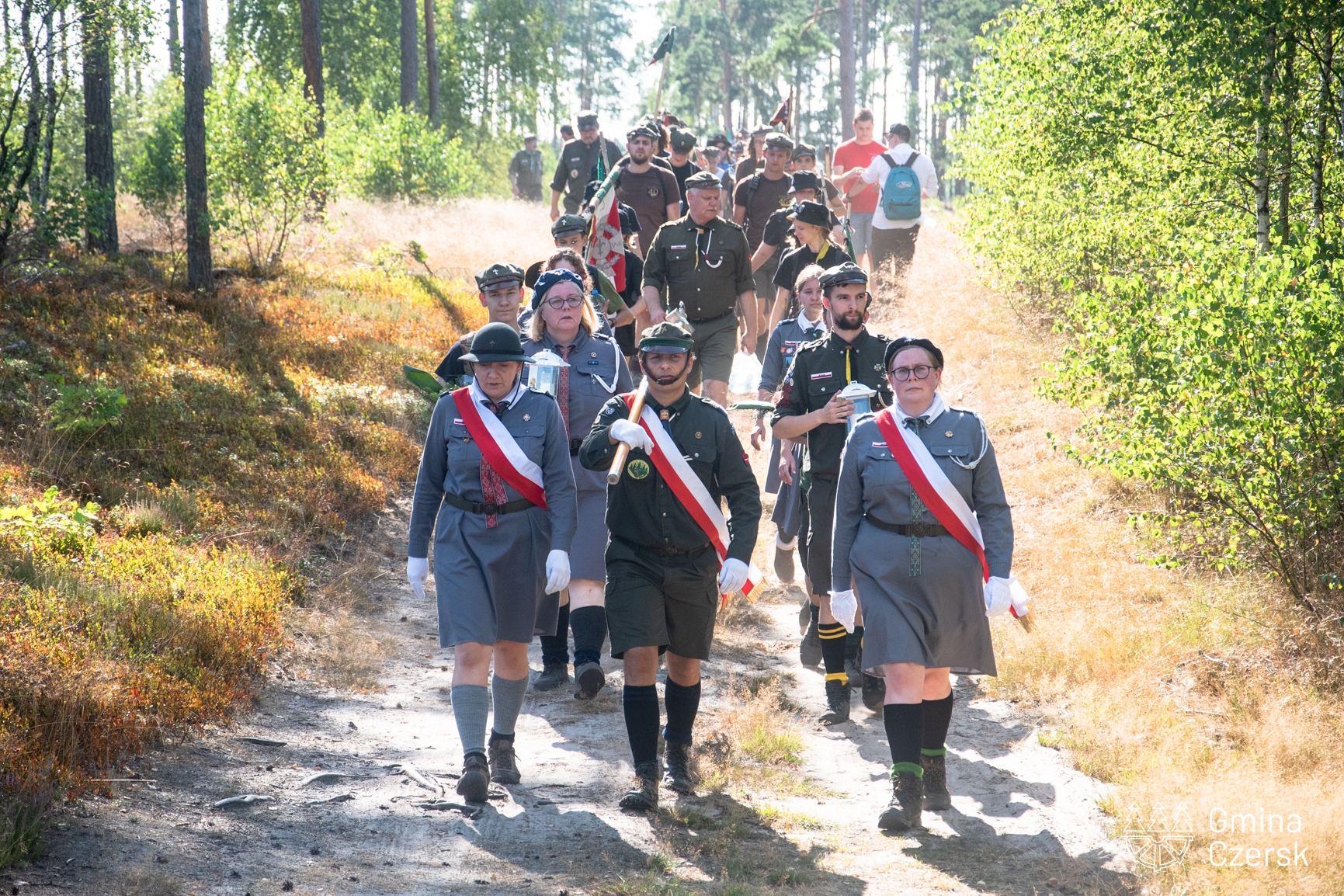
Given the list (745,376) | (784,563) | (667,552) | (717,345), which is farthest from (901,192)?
(667,552)

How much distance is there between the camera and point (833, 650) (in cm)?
682

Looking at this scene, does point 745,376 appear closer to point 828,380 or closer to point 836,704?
point 828,380

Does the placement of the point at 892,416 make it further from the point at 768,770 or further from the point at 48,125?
the point at 48,125

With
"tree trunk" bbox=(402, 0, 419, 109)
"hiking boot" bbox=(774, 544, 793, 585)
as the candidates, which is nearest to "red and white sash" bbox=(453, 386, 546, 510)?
"hiking boot" bbox=(774, 544, 793, 585)

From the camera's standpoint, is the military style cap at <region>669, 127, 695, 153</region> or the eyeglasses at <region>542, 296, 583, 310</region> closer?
the eyeglasses at <region>542, 296, 583, 310</region>

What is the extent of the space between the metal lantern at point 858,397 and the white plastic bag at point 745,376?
7381 mm

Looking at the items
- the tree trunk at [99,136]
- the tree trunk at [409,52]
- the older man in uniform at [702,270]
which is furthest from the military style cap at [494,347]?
the tree trunk at [409,52]

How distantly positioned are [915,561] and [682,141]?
9955 millimetres

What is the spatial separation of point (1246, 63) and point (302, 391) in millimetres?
8678

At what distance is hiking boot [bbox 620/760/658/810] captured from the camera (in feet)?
17.7

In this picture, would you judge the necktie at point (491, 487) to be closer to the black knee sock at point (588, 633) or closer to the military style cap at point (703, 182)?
the black knee sock at point (588, 633)

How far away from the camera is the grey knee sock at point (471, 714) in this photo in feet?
17.9

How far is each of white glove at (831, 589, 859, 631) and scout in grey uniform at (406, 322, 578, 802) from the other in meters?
1.23

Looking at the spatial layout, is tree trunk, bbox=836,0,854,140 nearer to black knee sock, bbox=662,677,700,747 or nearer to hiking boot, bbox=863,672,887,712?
hiking boot, bbox=863,672,887,712
